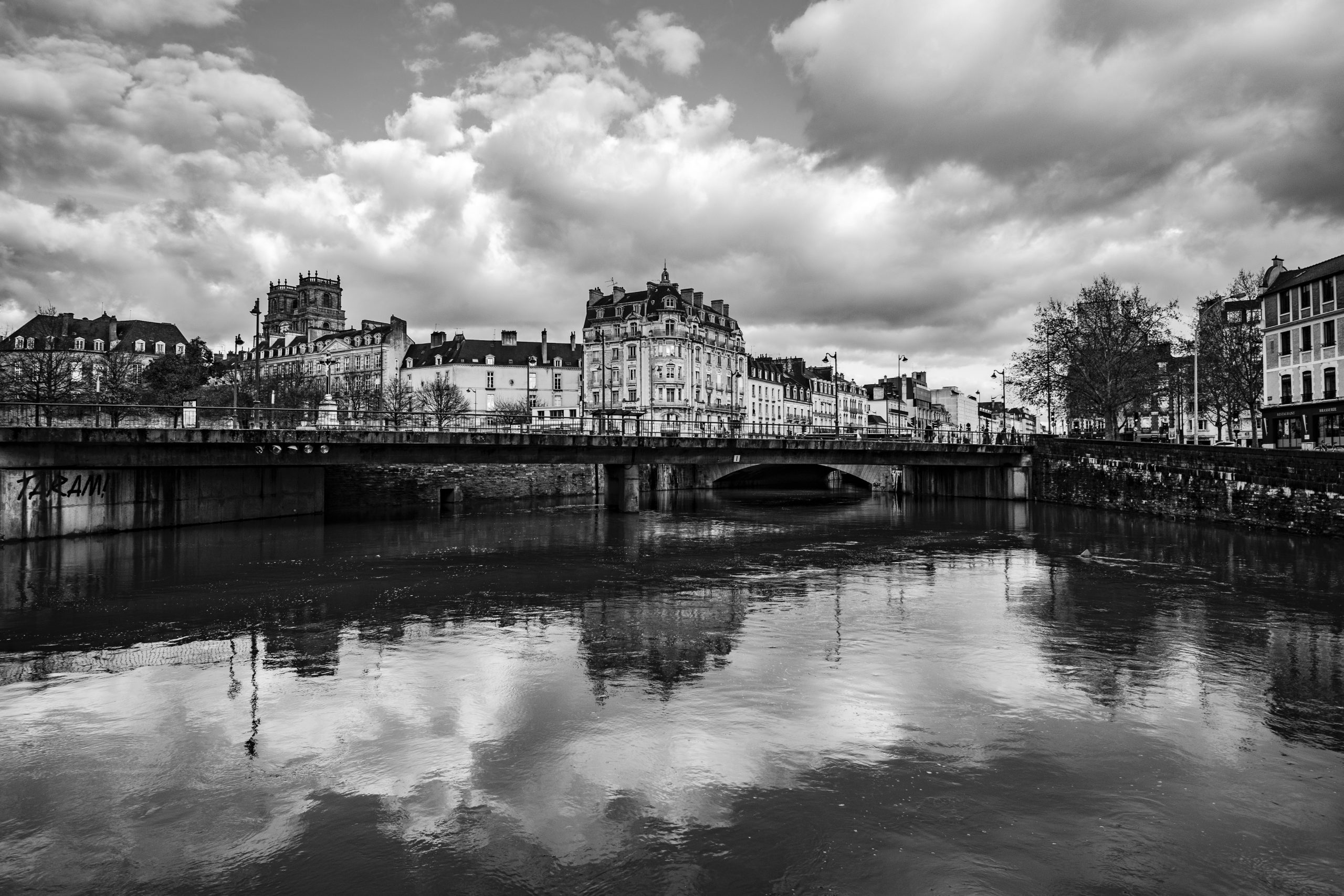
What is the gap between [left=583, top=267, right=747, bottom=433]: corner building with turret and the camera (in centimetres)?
11469

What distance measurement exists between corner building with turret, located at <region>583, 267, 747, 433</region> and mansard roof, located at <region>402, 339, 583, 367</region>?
7.84 meters

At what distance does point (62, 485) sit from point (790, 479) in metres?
86.2

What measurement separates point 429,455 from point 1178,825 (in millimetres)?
41525

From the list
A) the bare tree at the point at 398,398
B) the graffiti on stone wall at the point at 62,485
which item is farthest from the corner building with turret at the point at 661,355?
the graffiti on stone wall at the point at 62,485

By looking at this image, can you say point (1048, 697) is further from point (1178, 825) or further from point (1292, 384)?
point (1292, 384)

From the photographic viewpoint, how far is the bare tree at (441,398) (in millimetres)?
106000

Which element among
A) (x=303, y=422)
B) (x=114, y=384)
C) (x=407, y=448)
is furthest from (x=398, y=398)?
(x=407, y=448)

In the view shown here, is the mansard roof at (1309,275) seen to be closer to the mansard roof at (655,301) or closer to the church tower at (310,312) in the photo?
the mansard roof at (655,301)

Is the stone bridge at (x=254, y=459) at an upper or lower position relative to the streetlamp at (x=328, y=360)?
lower

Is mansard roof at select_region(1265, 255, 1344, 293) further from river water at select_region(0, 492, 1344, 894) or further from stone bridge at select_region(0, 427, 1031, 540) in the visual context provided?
river water at select_region(0, 492, 1344, 894)

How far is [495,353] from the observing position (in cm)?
13125

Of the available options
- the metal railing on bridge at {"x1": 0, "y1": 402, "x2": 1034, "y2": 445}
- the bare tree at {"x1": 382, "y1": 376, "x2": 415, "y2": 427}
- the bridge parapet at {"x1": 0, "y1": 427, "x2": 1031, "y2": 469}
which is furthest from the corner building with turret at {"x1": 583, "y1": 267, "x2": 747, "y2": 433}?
the bridge parapet at {"x1": 0, "y1": 427, "x2": 1031, "y2": 469}

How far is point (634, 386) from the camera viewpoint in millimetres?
116938

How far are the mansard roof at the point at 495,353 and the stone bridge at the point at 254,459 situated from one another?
71770 mm
